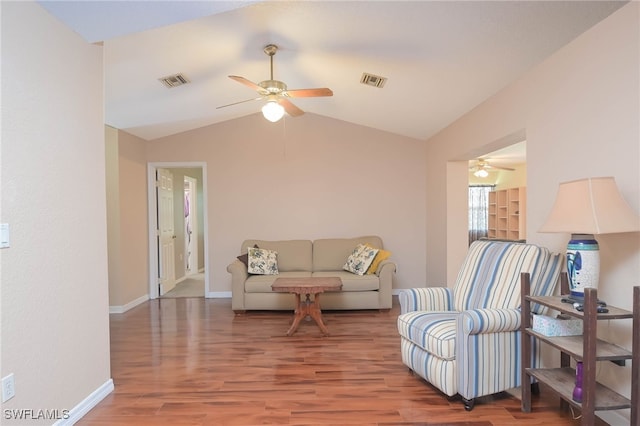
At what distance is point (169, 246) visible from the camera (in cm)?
617

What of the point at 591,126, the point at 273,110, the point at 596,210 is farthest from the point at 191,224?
the point at 596,210

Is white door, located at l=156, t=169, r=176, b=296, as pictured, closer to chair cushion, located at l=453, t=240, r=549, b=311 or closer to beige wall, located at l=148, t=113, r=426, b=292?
→ beige wall, located at l=148, t=113, r=426, b=292

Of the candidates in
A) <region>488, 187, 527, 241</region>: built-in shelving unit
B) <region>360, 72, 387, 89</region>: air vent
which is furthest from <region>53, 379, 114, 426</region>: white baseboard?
<region>488, 187, 527, 241</region>: built-in shelving unit

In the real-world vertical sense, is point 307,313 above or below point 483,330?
below

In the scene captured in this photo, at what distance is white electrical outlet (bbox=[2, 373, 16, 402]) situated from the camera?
171 centimetres

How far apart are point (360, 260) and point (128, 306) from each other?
321 cm

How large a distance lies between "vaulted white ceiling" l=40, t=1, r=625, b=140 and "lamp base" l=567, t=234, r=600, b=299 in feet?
4.59

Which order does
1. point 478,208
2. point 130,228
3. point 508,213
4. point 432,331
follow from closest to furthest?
1. point 432,331
2. point 130,228
3. point 508,213
4. point 478,208

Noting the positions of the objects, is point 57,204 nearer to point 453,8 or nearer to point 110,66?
point 110,66

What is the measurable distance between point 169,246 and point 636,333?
Result: 6016 millimetres

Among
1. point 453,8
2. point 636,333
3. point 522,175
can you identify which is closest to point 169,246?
point 453,8

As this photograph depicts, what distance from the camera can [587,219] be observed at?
1868 millimetres

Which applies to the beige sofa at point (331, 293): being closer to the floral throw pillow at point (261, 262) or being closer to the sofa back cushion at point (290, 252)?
the floral throw pillow at point (261, 262)

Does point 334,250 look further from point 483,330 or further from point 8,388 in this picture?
point 8,388
